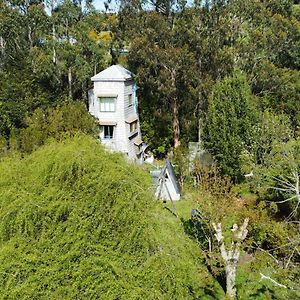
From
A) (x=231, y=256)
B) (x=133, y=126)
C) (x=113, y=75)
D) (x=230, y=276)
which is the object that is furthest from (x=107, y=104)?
(x=230, y=276)

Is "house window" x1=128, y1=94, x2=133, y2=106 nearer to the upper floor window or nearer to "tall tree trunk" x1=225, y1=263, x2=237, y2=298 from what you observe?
the upper floor window

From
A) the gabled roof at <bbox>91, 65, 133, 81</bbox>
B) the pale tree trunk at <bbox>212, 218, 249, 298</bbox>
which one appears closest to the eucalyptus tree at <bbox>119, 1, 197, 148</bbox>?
the gabled roof at <bbox>91, 65, 133, 81</bbox>

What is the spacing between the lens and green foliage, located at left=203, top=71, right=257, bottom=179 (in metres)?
19.6

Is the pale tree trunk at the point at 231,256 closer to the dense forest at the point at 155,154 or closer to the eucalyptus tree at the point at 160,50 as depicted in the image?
the dense forest at the point at 155,154

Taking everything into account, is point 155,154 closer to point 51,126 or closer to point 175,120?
point 175,120

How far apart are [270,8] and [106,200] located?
2402 cm

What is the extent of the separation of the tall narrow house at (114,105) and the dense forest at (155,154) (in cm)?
104

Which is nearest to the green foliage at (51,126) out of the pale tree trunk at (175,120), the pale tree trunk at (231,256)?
the pale tree trunk at (175,120)

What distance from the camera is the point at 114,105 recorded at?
24.5 meters

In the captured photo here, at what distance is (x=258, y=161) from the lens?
19234 mm

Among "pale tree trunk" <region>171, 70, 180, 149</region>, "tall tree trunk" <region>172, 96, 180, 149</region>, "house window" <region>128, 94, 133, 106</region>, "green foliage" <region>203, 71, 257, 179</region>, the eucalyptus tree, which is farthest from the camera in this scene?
"tall tree trunk" <region>172, 96, 180, 149</region>

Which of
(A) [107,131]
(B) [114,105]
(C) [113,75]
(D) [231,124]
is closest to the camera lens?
(D) [231,124]

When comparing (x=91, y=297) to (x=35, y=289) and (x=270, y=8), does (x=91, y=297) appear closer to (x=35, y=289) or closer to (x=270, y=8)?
(x=35, y=289)

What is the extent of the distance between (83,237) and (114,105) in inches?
705
